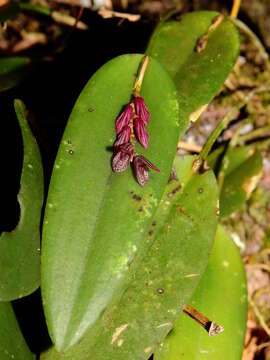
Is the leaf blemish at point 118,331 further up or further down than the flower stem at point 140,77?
further down

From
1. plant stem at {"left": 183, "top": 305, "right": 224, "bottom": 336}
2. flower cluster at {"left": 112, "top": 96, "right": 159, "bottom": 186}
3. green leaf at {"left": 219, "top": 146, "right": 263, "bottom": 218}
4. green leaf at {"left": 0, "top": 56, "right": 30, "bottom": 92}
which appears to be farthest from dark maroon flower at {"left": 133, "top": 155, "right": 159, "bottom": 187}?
green leaf at {"left": 0, "top": 56, "right": 30, "bottom": 92}

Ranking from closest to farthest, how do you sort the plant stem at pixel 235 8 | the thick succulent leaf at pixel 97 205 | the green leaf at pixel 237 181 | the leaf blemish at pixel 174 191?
the thick succulent leaf at pixel 97 205 → the leaf blemish at pixel 174 191 → the green leaf at pixel 237 181 → the plant stem at pixel 235 8

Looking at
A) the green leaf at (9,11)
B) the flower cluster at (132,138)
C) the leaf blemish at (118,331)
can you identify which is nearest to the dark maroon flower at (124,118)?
the flower cluster at (132,138)

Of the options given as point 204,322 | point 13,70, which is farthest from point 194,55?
point 204,322

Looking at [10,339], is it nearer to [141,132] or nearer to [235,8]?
[141,132]

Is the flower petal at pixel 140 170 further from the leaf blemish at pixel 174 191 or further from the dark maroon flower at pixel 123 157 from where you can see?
the leaf blemish at pixel 174 191
